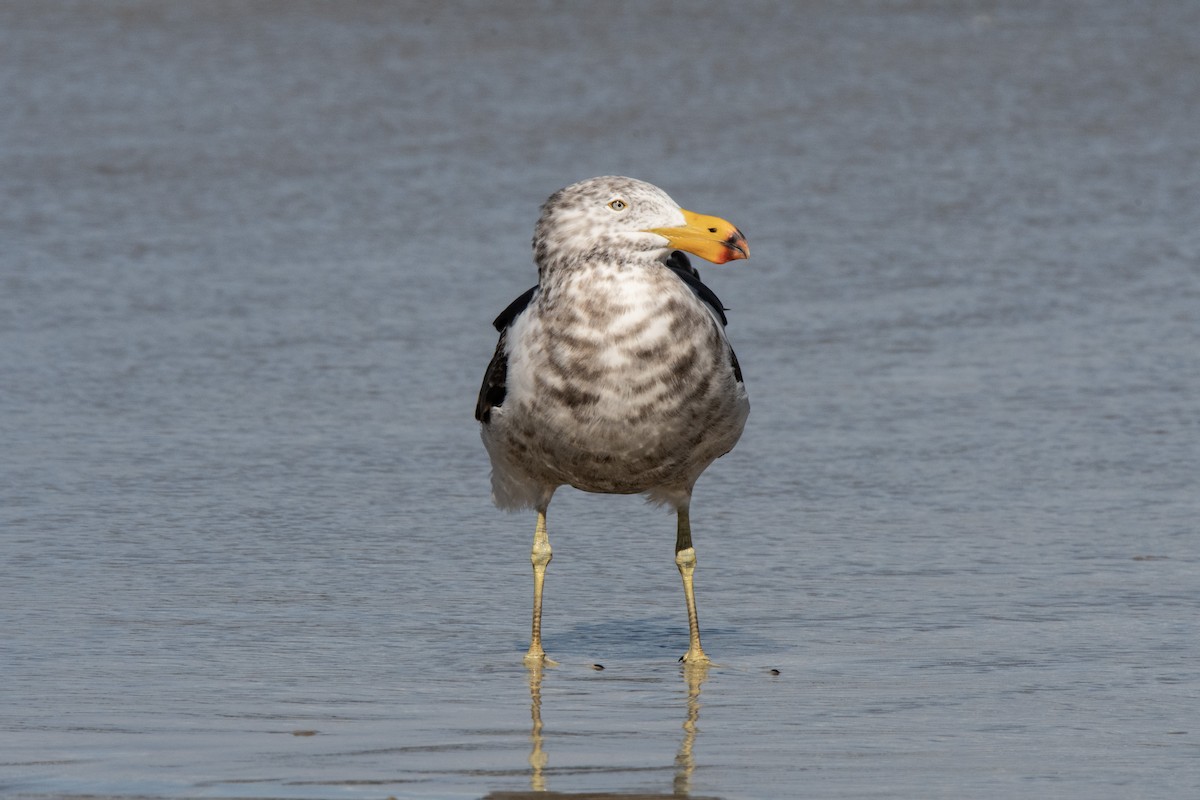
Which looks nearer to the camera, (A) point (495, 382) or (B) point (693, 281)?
(A) point (495, 382)

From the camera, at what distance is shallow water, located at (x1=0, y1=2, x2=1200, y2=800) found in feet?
17.5

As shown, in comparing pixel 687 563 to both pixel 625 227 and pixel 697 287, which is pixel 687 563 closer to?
pixel 697 287

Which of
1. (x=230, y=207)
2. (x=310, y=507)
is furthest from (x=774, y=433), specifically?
(x=230, y=207)

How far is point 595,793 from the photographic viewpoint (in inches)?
186

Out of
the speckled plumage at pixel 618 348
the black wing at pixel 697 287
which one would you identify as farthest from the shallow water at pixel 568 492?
the black wing at pixel 697 287

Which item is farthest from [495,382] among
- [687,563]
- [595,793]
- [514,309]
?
[595,793]

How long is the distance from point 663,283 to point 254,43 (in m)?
12.7

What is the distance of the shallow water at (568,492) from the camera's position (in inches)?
210

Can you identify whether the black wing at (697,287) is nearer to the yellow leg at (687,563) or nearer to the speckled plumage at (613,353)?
the speckled plumage at (613,353)

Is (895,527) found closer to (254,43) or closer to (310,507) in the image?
(310,507)

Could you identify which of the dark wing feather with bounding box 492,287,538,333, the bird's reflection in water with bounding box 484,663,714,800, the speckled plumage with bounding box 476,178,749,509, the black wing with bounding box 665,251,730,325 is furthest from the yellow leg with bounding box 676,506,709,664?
the dark wing feather with bounding box 492,287,538,333

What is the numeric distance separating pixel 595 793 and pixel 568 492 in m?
3.64

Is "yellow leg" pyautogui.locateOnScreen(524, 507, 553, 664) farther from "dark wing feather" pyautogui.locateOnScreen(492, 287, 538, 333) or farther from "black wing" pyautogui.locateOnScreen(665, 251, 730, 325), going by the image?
"black wing" pyautogui.locateOnScreen(665, 251, 730, 325)

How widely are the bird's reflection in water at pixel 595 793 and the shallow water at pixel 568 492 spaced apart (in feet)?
0.07
